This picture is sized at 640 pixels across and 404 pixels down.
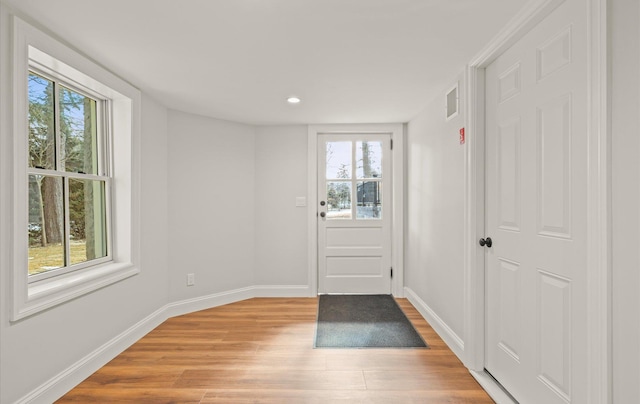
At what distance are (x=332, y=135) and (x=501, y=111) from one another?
2304 mm

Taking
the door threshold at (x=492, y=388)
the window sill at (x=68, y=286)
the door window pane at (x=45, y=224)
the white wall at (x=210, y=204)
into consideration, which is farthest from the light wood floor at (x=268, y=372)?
the door window pane at (x=45, y=224)

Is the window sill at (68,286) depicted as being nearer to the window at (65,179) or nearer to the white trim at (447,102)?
the window at (65,179)

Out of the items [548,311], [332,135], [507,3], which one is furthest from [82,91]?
[548,311]

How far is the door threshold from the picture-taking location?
6.21ft

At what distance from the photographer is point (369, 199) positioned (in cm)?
412

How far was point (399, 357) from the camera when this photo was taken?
8.04ft

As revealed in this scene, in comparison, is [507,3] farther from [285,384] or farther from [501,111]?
[285,384]

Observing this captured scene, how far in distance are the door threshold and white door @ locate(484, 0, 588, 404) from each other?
5cm

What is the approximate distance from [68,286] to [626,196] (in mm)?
2868

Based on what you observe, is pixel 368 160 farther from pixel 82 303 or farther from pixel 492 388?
pixel 82 303

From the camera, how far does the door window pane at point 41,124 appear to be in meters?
2.03

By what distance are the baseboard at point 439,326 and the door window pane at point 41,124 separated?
123 inches

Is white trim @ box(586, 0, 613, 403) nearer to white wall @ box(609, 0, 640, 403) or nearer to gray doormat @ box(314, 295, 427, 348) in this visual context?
white wall @ box(609, 0, 640, 403)

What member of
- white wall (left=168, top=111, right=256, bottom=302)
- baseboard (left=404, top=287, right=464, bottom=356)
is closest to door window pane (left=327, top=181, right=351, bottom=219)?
white wall (left=168, top=111, right=256, bottom=302)
